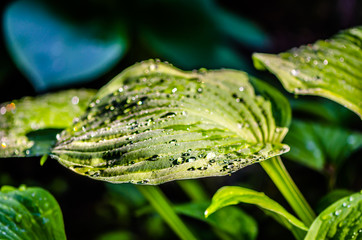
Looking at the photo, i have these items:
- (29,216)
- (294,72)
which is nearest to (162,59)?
(294,72)

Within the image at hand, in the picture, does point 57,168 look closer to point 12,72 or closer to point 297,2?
point 12,72

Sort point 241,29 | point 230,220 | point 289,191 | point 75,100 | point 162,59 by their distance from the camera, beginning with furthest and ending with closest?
point 241,29, point 162,59, point 75,100, point 230,220, point 289,191

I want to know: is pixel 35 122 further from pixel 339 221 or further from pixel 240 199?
pixel 339 221

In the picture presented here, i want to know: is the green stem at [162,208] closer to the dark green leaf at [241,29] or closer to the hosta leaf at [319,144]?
the hosta leaf at [319,144]

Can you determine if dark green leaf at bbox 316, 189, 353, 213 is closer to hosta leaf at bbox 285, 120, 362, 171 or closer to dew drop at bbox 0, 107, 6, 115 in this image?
hosta leaf at bbox 285, 120, 362, 171

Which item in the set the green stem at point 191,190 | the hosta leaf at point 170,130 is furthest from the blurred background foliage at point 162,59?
the hosta leaf at point 170,130

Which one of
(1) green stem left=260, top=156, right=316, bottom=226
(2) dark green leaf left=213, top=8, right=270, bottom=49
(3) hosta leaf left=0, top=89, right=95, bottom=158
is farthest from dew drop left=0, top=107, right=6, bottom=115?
(2) dark green leaf left=213, top=8, right=270, bottom=49
